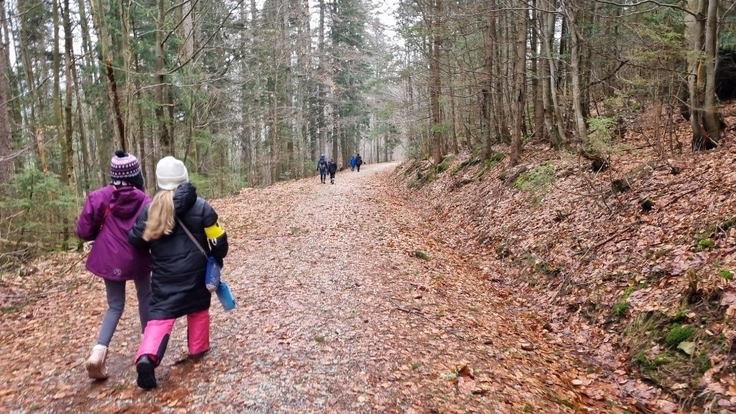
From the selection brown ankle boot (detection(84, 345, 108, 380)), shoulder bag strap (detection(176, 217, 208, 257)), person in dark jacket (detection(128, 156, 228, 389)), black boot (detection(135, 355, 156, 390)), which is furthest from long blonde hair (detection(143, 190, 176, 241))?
brown ankle boot (detection(84, 345, 108, 380))

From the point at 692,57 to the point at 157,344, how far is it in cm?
896

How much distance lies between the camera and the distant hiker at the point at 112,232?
3814 mm

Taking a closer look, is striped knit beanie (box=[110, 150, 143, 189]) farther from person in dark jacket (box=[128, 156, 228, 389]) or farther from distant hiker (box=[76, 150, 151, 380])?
person in dark jacket (box=[128, 156, 228, 389])

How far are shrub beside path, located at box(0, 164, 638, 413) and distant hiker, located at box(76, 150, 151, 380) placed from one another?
1.56 ft

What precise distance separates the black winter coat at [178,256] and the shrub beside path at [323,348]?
2.30 ft

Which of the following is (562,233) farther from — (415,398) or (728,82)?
(728,82)

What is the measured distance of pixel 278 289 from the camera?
657cm

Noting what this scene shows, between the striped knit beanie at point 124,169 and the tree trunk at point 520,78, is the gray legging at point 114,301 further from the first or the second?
the tree trunk at point 520,78

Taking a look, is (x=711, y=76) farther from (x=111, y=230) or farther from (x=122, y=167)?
(x=111, y=230)

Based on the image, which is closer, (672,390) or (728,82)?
(672,390)

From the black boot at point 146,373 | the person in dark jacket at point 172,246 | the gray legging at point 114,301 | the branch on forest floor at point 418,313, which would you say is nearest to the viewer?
the black boot at point 146,373

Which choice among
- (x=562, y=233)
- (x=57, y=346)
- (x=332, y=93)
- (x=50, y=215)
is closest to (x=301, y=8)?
(x=332, y=93)

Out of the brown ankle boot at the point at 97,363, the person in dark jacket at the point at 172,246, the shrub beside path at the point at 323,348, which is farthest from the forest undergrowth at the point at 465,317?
the person in dark jacket at the point at 172,246

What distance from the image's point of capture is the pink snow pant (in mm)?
3600
